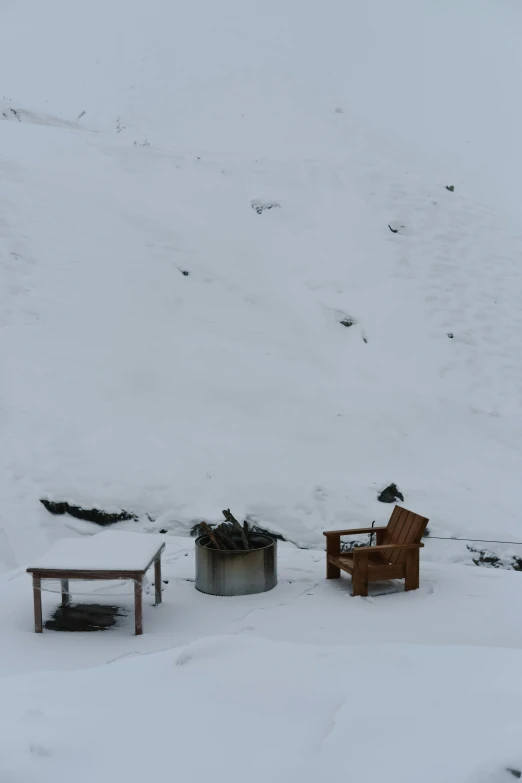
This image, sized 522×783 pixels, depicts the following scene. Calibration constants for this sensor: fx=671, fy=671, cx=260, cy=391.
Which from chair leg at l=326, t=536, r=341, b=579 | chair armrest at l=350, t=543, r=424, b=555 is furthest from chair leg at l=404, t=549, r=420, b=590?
chair leg at l=326, t=536, r=341, b=579

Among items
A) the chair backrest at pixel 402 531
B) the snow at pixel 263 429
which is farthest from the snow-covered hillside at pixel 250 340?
the chair backrest at pixel 402 531

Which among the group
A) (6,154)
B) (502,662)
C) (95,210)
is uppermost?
(6,154)

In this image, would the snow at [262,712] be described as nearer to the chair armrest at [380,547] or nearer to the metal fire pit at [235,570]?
the metal fire pit at [235,570]

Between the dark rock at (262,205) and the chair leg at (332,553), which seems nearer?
the chair leg at (332,553)

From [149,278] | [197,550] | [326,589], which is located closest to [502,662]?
[326,589]

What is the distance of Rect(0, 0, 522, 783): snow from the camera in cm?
A: 258

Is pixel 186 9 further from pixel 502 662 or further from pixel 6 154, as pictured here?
pixel 502 662

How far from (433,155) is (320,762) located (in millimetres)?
19340

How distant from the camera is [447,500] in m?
7.65

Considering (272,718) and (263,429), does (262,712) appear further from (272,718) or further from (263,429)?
(263,429)

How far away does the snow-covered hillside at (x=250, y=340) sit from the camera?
7.45 m

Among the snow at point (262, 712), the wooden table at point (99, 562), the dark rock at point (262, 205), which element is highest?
the dark rock at point (262, 205)

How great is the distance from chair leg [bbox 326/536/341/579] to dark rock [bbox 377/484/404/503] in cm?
176

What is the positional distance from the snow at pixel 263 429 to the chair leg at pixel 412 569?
5.0 inches
